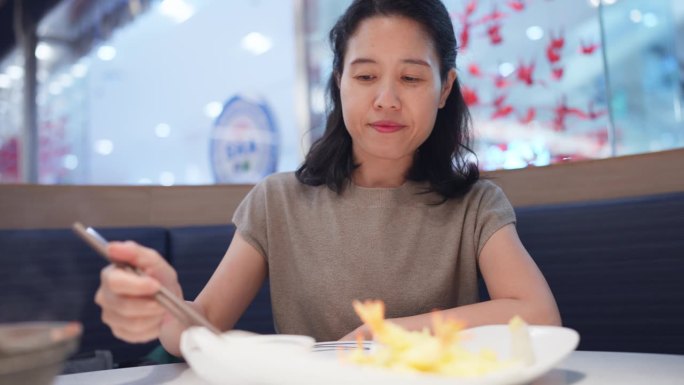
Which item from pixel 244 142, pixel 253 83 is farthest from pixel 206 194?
pixel 253 83

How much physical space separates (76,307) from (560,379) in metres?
1.54

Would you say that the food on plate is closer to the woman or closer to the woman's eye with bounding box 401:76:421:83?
the woman

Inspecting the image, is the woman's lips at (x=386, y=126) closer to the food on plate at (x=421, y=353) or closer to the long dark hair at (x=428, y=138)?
the long dark hair at (x=428, y=138)

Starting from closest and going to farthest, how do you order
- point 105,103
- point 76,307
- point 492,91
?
point 76,307, point 492,91, point 105,103

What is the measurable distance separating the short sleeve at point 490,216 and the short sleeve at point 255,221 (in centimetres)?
47

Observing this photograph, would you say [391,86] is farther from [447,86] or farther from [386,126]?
[447,86]

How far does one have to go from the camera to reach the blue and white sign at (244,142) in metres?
4.09

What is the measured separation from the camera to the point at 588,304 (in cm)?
162

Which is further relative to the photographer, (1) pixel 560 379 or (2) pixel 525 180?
(2) pixel 525 180

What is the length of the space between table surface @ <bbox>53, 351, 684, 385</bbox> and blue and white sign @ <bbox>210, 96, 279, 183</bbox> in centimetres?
320

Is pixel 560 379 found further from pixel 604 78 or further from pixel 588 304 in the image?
pixel 604 78

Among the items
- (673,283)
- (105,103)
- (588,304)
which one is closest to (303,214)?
(588,304)

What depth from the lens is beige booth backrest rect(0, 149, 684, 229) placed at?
5.57ft

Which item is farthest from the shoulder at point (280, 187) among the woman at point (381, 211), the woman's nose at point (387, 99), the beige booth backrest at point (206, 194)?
the beige booth backrest at point (206, 194)
